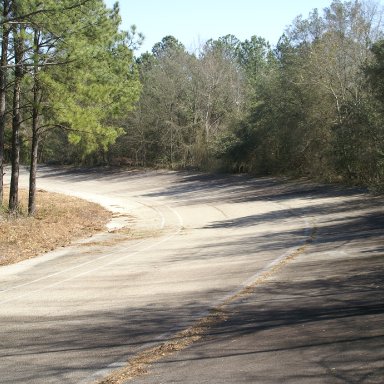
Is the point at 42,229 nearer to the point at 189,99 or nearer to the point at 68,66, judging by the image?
the point at 68,66

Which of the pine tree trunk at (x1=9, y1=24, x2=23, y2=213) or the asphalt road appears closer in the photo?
the asphalt road

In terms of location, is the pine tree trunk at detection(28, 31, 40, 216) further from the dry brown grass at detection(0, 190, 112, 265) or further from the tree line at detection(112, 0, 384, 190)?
the tree line at detection(112, 0, 384, 190)

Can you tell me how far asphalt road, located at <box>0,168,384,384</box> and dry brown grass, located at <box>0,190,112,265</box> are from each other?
0.86 m

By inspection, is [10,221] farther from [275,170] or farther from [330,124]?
[275,170]

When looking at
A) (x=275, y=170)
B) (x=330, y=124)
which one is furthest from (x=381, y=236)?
(x=275, y=170)

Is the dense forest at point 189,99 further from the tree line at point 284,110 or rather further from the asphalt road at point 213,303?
the asphalt road at point 213,303

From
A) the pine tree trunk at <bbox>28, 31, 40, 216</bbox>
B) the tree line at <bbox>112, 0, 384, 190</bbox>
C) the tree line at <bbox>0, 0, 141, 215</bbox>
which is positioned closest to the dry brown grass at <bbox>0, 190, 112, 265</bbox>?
the pine tree trunk at <bbox>28, 31, 40, 216</bbox>

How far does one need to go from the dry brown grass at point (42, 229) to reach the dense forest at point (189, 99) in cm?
A: 213

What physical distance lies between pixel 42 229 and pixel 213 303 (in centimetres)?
1375

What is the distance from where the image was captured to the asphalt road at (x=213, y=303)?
590cm

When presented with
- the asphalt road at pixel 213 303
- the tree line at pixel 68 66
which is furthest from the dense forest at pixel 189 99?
the asphalt road at pixel 213 303

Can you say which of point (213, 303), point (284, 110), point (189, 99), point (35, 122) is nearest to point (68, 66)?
point (35, 122)

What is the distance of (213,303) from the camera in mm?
9266

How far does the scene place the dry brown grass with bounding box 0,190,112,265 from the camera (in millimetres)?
18016
